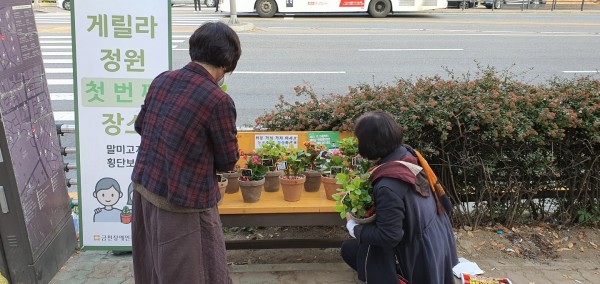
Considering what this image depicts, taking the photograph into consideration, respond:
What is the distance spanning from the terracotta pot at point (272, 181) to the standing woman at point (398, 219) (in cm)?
82

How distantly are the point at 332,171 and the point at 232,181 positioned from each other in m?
0.64

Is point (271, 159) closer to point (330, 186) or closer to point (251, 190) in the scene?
point (251, 190)

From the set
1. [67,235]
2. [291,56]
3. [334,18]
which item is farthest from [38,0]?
[67,235]

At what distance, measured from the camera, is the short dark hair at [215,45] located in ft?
6.88

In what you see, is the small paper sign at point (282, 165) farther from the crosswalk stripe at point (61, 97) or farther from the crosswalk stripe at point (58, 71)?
the crosswalk stripe at point (58, 71)

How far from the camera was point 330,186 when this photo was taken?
3164mm

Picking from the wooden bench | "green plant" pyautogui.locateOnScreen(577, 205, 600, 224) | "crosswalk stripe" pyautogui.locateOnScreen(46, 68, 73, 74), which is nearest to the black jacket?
the wooden bench

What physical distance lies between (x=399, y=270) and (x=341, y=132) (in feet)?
4.15

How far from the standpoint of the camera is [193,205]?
2162mm

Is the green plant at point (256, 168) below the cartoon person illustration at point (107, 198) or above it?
above

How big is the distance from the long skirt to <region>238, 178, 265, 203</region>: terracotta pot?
733mm

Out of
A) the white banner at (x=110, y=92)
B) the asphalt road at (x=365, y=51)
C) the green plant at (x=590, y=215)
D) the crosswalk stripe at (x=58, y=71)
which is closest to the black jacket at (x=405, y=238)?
the white banner at (x=110, y=92)

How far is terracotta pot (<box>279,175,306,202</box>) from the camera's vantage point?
3.12 metres

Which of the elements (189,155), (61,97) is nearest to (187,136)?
(189,155)
